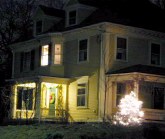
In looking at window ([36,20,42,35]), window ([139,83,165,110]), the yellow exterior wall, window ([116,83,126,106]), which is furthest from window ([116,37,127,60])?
window ([36,20,42,35])

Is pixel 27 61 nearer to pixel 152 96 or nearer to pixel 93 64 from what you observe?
pixel 93 64

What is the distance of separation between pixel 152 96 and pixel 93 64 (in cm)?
456

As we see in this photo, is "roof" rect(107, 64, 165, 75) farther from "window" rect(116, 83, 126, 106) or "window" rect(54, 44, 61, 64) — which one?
"window" rect(54, 44, 61, 64)

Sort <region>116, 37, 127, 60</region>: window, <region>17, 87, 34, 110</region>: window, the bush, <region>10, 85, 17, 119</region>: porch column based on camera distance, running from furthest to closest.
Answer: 1. <region>10, 85, 17, 119</region>: porch column
2. <region>17, 87, 34, 110</region>: window
3. <region>116, 37, 127, 60</region>: window
4. the bush

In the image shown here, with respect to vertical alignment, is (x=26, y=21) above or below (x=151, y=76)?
above

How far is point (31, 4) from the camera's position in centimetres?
5144

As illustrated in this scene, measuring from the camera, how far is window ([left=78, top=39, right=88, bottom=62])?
33.8 meters

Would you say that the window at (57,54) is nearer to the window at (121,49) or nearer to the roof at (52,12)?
the roof at (52,12)

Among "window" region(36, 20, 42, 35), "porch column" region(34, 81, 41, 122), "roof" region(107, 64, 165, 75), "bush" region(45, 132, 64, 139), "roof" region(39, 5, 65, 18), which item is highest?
"roof" region(39, 5, 65, 18)

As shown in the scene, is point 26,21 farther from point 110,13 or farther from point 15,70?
point 110,13

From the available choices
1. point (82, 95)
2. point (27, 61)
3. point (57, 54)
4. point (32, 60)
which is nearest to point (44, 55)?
point (57, 54)

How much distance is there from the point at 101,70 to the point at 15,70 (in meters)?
11.7

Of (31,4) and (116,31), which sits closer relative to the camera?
(116,31)

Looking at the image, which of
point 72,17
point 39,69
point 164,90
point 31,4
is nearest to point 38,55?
point 39,69
